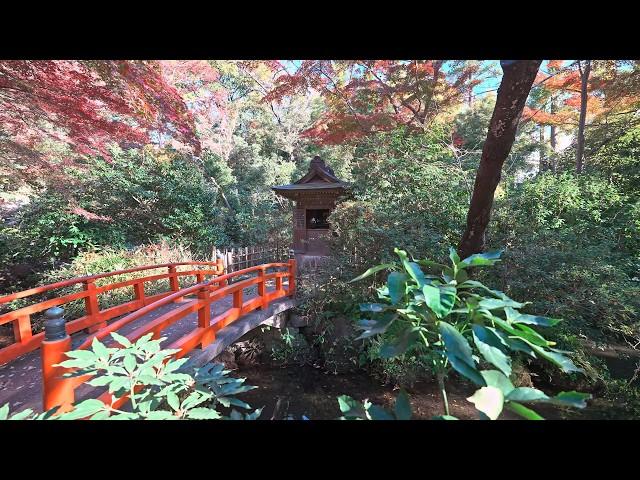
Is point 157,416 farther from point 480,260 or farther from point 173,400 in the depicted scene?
point 480,260

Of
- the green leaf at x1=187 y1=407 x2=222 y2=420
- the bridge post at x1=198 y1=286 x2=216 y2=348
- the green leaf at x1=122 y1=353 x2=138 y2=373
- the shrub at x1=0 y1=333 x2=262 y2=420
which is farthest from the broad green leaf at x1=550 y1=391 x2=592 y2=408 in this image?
the bridge post at x1=198 y1=286 x2=216 y2=348

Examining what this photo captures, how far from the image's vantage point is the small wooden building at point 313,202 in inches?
310

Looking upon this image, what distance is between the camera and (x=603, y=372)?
4023 millimetres

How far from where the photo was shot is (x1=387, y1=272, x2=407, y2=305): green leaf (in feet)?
3.06

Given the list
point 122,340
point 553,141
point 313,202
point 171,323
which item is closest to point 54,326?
point 122,340

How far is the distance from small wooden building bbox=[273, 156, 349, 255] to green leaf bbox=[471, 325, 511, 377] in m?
6.77

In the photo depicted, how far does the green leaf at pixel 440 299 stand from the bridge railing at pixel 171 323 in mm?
1175

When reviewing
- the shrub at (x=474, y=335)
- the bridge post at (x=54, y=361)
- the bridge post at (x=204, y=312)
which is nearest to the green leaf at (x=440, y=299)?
the shrub at (x=474, y=335)

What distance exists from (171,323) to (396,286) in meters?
2.46

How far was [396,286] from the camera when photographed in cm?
96

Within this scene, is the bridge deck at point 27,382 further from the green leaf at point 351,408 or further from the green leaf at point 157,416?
the green leaf at point 351,408

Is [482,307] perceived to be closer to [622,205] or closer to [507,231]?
[507,231]

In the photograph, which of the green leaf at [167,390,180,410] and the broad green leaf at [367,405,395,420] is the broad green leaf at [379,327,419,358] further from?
the green leaf at [167,390,180,410]
